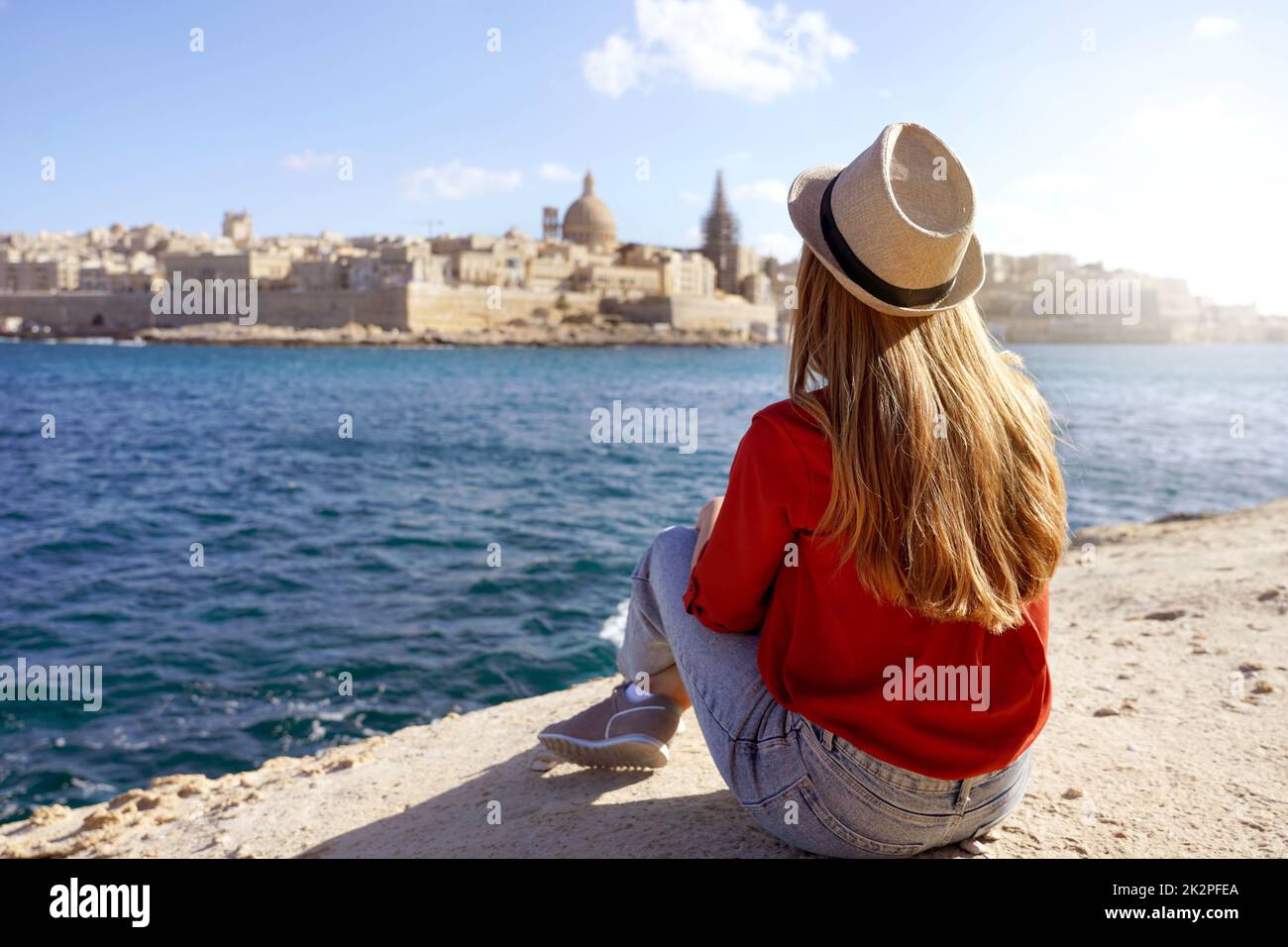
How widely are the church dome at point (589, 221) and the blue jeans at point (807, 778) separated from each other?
75.7 m

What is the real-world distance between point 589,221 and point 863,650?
7710 cm

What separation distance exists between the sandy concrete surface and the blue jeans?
0.16 metres

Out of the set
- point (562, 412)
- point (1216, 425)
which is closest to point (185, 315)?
point (562, 412)

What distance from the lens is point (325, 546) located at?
7203mm

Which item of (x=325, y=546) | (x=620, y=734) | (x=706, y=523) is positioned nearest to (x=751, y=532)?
(x=706, y=523)

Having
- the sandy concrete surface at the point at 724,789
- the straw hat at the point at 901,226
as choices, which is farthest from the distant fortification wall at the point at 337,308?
the straw hat at the point at 901,226

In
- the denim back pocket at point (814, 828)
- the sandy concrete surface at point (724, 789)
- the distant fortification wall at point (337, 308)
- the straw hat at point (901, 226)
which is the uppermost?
the distant fortification wall at point (337, 308)

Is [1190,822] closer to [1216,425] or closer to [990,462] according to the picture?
[990,462]

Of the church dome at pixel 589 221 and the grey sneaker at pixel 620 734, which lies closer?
the grey sneaker at pixel 620 734

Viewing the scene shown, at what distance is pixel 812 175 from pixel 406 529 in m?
6.66

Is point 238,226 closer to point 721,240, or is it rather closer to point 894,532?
point 721,240

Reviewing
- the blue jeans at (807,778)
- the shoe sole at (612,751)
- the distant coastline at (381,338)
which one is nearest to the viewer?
the blue jeans at (807,778)

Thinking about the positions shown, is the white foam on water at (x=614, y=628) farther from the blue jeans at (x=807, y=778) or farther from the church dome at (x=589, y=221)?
the church dome at (x=589, y=221)

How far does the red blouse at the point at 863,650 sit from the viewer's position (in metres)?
1.28
